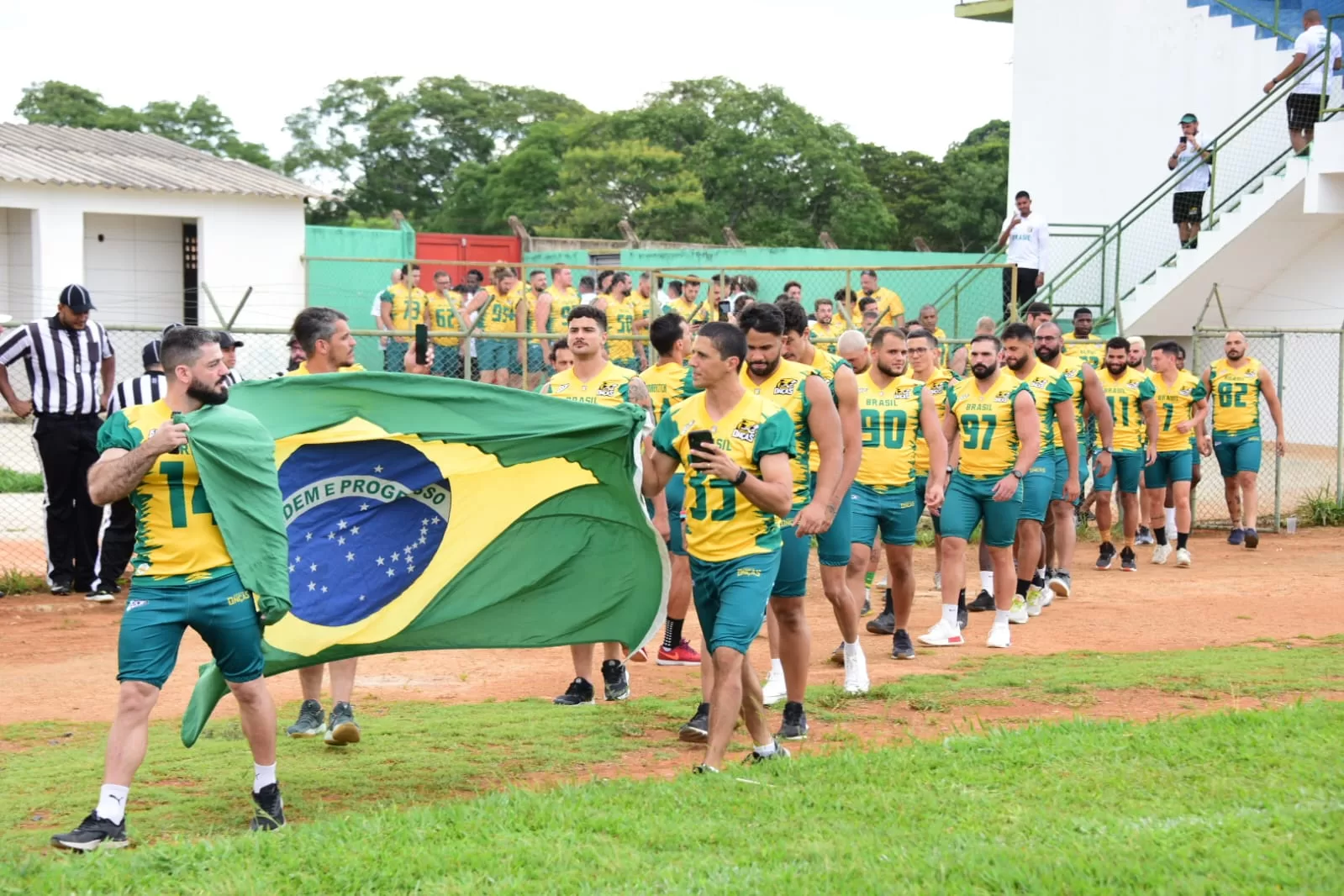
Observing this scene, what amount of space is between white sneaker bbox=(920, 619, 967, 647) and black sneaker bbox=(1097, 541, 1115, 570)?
5.18 meters

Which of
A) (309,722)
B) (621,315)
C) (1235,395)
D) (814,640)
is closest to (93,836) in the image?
(309,722)

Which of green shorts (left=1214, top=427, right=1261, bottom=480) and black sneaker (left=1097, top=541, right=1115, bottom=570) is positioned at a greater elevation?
green shorts (left=1214, top=427, right=1261, bottom=480)

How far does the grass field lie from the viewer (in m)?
5.45

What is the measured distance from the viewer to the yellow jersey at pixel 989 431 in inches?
436

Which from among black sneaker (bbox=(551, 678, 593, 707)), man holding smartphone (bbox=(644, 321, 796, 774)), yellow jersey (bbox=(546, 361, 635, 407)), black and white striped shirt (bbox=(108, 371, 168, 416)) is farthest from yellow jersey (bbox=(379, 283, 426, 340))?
man holding smartphone (bbox=(644, 321, 796, 774))

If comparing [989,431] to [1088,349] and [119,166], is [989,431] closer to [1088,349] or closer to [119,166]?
[1088,349]

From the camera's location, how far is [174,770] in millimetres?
7461

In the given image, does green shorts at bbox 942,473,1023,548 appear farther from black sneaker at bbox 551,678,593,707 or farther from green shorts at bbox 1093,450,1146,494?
green shorts at bbox 1093,450,1146,494

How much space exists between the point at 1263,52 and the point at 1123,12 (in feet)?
12.1

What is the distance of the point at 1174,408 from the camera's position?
16.6m

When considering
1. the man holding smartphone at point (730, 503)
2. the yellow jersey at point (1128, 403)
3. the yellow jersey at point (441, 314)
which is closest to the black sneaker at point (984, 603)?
the yellow jersey at point (1128, 403)

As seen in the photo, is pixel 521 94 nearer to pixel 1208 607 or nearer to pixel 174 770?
pixel 1208 607

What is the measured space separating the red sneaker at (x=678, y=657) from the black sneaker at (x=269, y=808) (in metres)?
4.57

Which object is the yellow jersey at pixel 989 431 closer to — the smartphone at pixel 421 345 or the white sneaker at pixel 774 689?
the white sneaker at pixel 774 689
